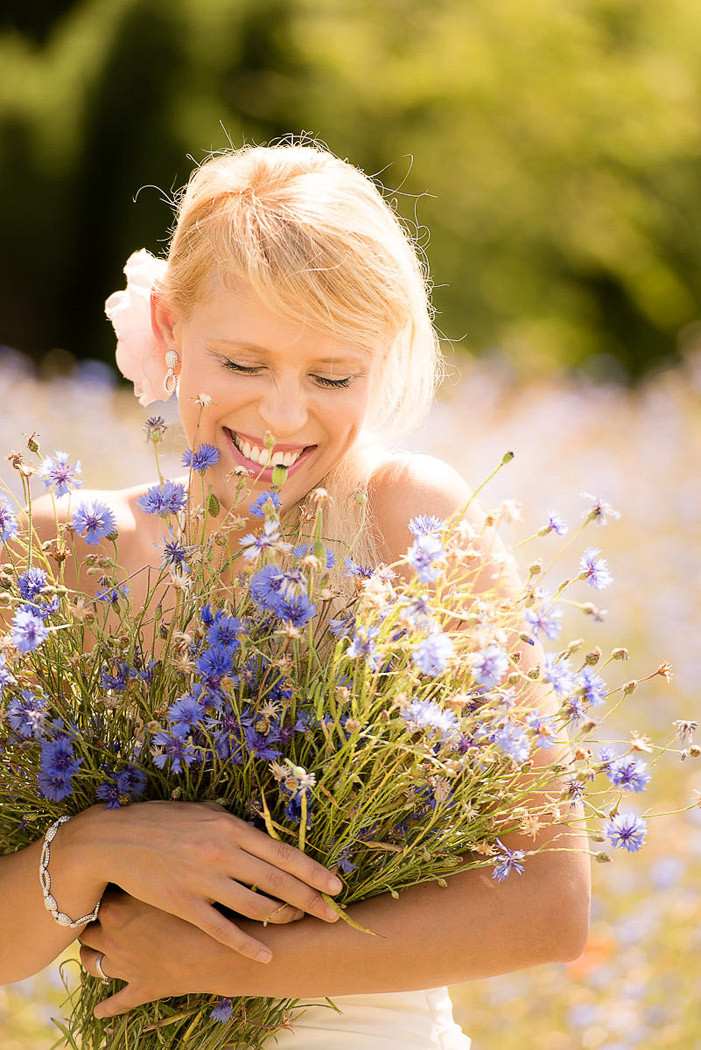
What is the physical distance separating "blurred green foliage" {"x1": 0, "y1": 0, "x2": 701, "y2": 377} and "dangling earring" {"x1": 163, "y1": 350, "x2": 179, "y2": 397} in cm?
695

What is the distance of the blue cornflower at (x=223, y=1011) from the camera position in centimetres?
125

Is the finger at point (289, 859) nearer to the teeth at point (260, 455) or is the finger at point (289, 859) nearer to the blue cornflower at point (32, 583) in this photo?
the blue cornflower at point (32, 583)

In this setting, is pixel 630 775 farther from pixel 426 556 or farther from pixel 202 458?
pixel 202 458

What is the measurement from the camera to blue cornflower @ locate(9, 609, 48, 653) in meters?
1.06

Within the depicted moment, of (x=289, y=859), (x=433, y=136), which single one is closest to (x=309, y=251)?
(x=289, y=859)

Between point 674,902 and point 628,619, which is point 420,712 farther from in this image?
point 628,619

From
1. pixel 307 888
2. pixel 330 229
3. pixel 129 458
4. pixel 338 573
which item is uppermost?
pixel 330 229

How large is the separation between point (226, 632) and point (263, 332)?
1.45 ft

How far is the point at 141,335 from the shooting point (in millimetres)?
1672

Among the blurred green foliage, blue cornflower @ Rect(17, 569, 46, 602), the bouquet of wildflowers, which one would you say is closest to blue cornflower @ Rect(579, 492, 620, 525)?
the bouquet of wildflowers

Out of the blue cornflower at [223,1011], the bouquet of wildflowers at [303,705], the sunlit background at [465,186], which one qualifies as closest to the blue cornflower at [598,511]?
the bouquet of wildflowers at [303,705]

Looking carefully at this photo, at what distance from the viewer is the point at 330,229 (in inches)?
55.6

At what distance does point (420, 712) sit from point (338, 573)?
413mm

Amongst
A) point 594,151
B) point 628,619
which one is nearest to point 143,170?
point 594,151
